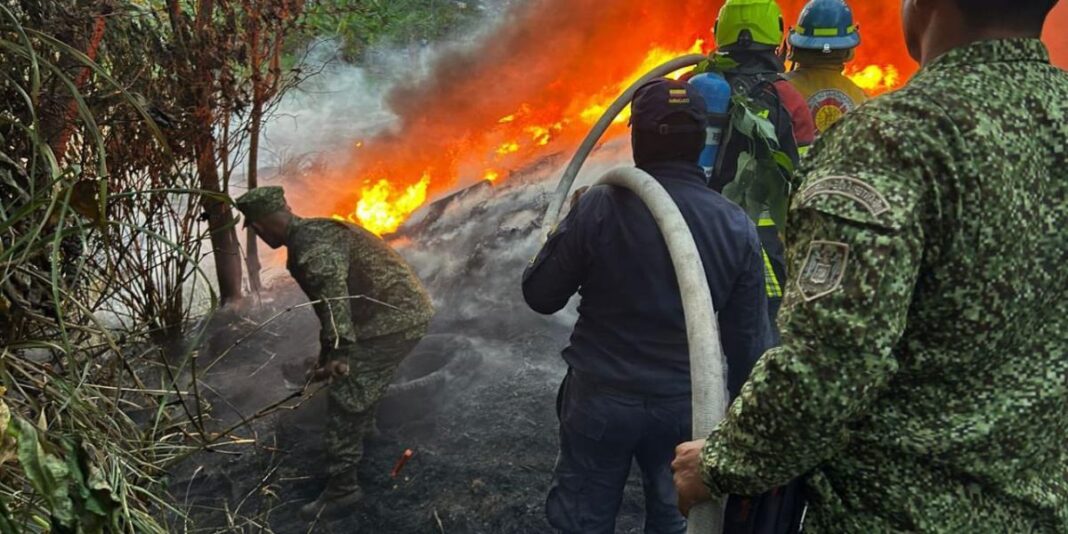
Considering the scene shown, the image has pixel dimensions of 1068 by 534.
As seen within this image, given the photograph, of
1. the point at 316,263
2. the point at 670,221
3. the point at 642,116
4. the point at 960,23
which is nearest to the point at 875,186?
the point at 960,23

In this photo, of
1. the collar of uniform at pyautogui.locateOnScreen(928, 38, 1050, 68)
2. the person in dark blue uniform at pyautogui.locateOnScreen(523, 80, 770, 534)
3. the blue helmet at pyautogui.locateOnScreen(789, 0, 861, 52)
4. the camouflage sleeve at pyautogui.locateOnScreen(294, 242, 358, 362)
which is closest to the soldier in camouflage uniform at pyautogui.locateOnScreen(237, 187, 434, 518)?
the camouflage sleeve at pyautogui.locateOnScreen(294, 242, 358, 362)

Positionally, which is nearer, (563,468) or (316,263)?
(563,468)

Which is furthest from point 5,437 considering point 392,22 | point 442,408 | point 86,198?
point 392,22

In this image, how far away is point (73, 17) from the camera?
282 centimetres

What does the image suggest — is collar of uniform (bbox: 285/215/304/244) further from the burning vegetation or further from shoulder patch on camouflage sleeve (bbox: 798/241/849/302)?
shoulder patch on camouflage sleeve (bbox: 798/241/849/302)

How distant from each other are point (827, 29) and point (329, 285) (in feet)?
11.8

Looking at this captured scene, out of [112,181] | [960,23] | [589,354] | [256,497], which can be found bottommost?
[256,497]

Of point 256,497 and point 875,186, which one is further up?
point 875,186

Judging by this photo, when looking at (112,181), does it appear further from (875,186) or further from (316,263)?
(875,186)

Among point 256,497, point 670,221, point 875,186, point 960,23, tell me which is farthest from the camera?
point 256,497

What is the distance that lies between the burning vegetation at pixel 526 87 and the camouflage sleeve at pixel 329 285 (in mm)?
3305

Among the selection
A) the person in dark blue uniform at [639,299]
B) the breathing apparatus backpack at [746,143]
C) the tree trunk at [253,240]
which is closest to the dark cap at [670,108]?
the person in dark blue uniform at [639,299]

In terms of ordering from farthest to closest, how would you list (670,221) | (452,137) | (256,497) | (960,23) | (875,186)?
(452,137)
(256,497)
(670,221)
(960,23)
(875,186)

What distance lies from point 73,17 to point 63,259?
97 cm
